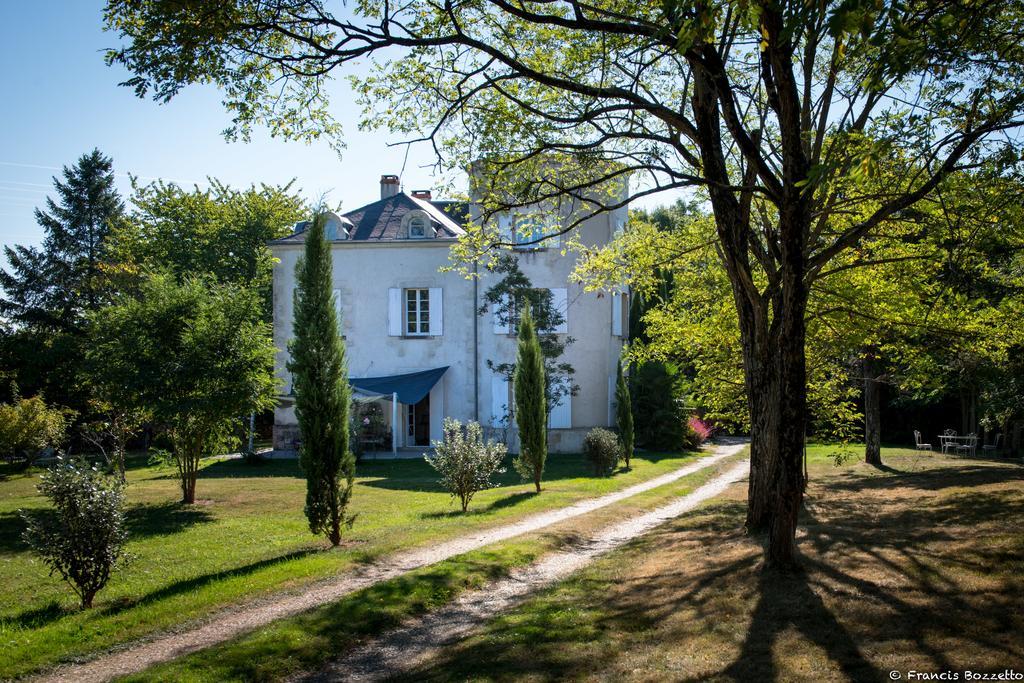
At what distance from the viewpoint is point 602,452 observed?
20375 millimetres

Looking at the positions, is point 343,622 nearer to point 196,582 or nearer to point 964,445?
point 196,582

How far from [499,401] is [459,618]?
19.9 m

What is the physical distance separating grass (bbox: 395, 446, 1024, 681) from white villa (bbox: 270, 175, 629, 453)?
1722 centimetres

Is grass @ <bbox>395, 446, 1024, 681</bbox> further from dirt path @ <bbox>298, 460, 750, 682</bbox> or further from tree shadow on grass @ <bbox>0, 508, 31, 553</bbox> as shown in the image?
tree shadow on grass @ <bbox>0, 508, 31, 553</bbox>

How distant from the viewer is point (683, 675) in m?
5.47

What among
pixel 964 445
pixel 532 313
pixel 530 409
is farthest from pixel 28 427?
pixel 964 445

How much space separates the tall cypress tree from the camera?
446 inches

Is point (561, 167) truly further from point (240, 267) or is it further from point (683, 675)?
point (240, 267)

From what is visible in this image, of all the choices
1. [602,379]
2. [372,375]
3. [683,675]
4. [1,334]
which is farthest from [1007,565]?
[1,334]

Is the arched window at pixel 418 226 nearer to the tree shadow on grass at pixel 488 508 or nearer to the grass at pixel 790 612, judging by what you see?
the tree shadow on grass at pixel 488 508

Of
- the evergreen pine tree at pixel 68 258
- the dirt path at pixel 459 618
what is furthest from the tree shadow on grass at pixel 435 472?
the evergreen pine tree at pixel 68 258

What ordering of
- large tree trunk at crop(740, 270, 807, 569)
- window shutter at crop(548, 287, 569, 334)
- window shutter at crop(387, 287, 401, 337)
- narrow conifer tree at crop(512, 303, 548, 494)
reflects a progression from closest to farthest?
large tree trunk at crop(740, 270, 807, 569) → narrow conifer tree at crop(512, 303, 548, 494) → window shutter at crop(548, 287, 569, 334) → window shutter at crop(387, 287, 401, 337)

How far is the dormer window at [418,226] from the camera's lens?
95.3 feet

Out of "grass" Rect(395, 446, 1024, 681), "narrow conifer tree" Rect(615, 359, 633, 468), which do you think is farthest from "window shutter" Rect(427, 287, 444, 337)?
"grass" Rect(395, 446, 1024, 681)
